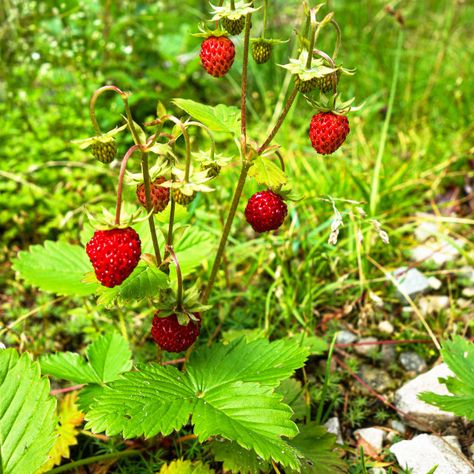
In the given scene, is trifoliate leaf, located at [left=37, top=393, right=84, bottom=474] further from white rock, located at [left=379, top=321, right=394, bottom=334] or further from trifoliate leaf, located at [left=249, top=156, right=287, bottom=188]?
white rock, located at [left=379, top=321, right=394, bottom=334]

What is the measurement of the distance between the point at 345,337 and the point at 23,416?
124 centimetres

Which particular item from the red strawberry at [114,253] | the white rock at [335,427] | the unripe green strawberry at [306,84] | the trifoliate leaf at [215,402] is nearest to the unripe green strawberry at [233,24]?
the unripe green strawberry at [306,84]

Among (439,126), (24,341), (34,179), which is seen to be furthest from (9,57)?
(439,126)

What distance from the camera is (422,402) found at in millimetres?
1826

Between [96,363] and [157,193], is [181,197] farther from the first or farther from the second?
[96,363]

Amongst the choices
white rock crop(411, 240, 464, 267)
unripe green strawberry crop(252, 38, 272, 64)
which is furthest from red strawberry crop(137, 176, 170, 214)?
white rock crop(411, 240, 464, 267)

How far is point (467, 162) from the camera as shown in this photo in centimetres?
305

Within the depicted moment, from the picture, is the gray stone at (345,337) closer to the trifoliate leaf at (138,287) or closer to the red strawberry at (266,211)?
the red strawberry at (266,211)

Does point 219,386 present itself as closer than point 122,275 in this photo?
No

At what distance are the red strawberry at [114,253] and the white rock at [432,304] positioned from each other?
1.44 m

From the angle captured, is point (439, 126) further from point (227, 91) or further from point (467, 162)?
point (227, 91)

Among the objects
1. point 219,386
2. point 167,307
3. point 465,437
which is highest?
point 167,307

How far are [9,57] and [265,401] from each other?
340cm

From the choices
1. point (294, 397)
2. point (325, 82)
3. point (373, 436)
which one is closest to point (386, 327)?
point (373, 436)
